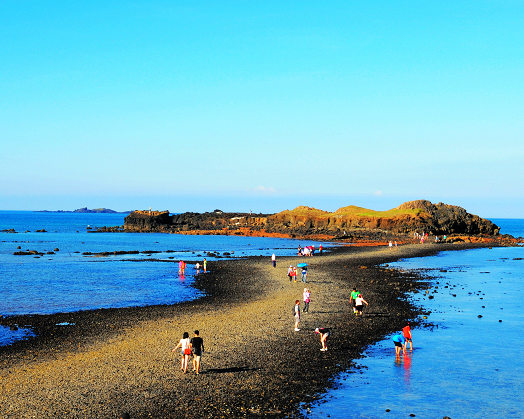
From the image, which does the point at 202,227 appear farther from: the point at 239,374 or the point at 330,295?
the point at 239,374

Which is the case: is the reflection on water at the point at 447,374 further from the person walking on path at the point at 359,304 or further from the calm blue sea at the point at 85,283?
the calm blue sea at the point at 85,283

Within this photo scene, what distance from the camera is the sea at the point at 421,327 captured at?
16.3 metres

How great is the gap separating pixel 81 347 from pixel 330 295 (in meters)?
20.6

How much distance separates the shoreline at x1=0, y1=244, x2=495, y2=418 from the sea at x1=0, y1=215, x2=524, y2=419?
1.44m

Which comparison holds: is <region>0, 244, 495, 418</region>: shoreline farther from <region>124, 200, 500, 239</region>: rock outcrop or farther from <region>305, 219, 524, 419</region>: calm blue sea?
<region>124, 200, 500, 239</region>: rock outcrop

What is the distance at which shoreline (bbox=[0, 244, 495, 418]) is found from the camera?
50.8 feet

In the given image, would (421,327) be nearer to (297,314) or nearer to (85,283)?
(297,314)

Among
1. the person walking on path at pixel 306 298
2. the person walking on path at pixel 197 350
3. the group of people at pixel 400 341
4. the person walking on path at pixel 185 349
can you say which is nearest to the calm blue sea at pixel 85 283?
the person walking on path at pixel 185 349

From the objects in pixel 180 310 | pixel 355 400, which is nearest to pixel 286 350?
pixel 355 400

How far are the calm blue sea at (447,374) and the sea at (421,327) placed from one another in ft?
0.12

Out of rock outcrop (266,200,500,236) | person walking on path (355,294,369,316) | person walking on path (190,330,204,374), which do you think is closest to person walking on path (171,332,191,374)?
person walking on path (190,330,204,374)

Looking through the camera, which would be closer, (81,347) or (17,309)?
(81,347)

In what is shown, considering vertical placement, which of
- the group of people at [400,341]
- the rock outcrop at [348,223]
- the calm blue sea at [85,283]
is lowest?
the calm blue sea at [85,283]

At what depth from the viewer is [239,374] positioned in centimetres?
1839
